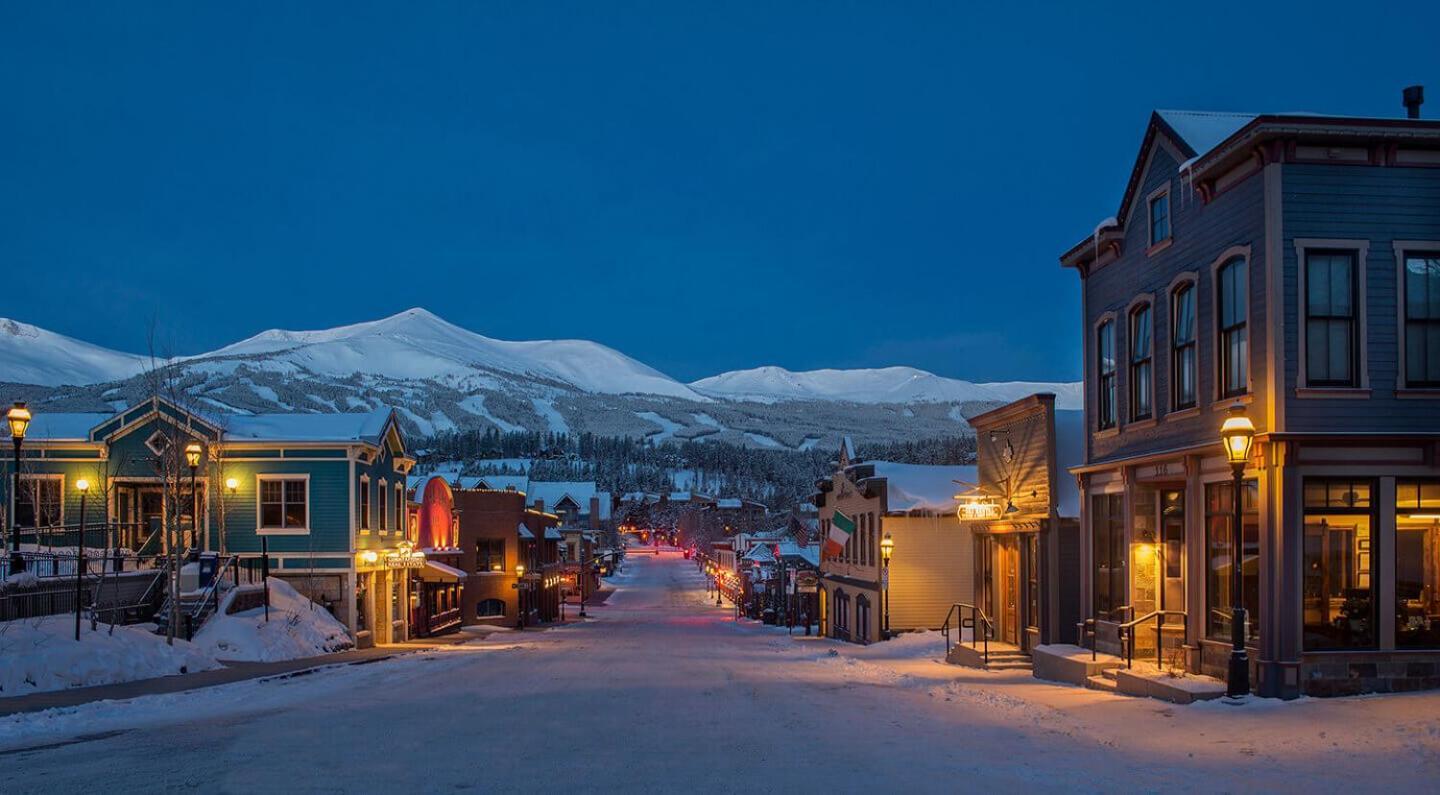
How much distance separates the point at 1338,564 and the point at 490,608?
178 ft

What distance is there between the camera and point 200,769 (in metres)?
12.2

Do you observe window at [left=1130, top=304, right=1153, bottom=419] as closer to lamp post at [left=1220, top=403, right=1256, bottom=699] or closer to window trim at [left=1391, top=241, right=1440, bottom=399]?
window trim at [left=1391, top=241, right=1440, bottom=399]

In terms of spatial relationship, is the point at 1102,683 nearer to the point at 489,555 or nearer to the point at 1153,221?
the point at 1153,221

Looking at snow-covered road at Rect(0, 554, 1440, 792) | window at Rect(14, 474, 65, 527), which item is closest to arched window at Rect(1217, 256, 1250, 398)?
snow-covered road at Rect(0, 554, 1440, 792)

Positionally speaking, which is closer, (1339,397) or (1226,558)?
(1339,397)

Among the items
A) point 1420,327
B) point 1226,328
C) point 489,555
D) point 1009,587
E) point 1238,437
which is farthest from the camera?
→ point 489,555

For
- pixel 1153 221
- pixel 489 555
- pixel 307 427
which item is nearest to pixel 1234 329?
pixel 1153 221

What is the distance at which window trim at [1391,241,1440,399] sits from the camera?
17328 millimetres

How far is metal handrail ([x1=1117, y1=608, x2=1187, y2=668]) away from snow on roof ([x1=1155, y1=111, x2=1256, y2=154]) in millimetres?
7829

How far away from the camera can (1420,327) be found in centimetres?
1753

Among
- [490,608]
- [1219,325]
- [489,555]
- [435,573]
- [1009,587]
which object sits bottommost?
[490,608]

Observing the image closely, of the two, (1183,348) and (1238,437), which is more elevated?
(1183,348)

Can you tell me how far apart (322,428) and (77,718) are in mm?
24135

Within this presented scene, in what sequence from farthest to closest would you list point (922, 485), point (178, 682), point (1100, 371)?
point (922, 485), point (1100, 371), point (178, 682)
